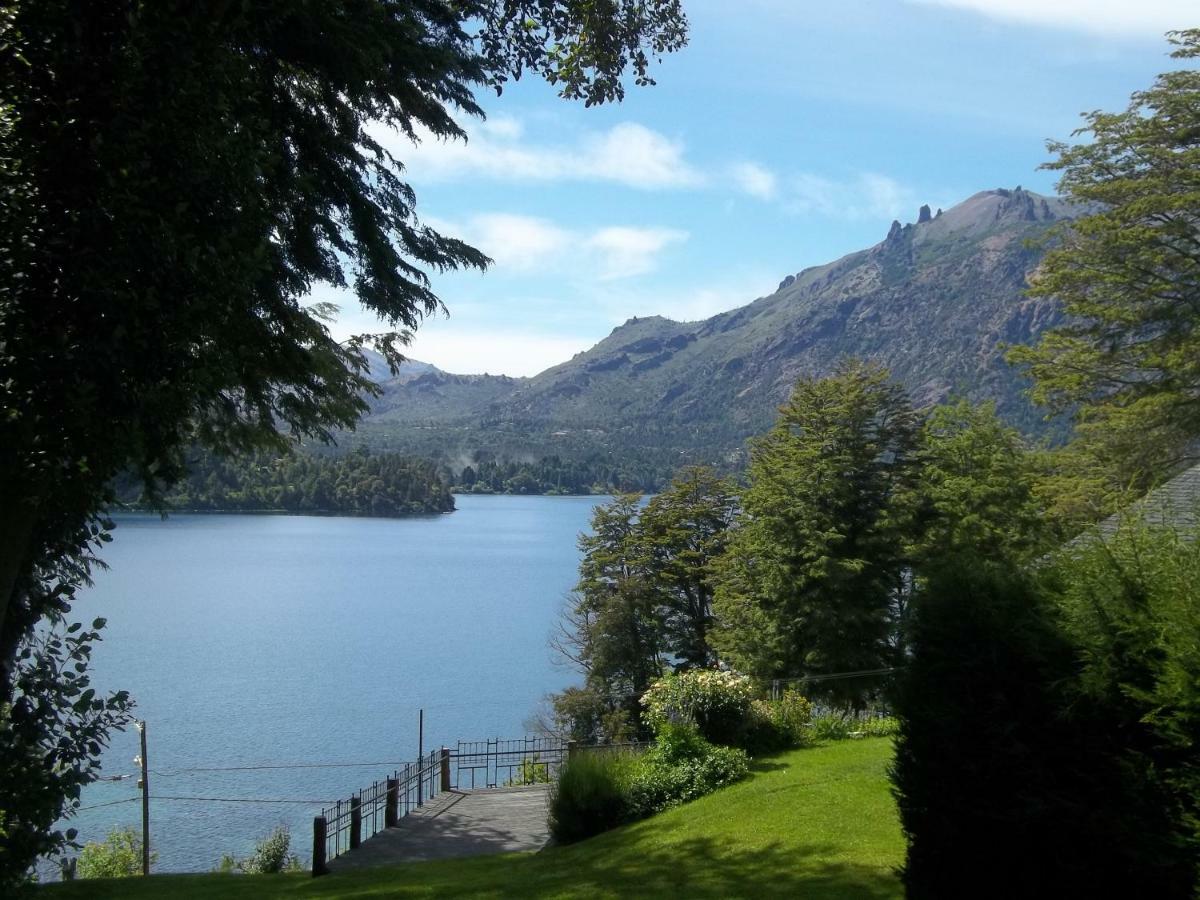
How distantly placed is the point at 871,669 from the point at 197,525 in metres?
125

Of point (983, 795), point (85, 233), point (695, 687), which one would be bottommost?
point (695, 687)

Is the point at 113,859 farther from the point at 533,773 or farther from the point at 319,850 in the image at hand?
the point at 319,850

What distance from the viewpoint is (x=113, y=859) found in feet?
79.7

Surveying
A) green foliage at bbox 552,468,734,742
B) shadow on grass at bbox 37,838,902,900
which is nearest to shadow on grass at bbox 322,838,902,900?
shadow on grass at bbox 37,838,902,900

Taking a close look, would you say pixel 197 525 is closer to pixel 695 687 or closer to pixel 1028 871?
pixel 695 687

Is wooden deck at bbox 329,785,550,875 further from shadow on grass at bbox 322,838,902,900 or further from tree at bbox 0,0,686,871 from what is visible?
tree at bbox 0,0,686,871

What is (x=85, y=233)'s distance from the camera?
218 inches

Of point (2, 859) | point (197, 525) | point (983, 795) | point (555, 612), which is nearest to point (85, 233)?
point (2, 859)

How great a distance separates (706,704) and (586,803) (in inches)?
131

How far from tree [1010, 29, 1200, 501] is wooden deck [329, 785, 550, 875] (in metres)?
13.2

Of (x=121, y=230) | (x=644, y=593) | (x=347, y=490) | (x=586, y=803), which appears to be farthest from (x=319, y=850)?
(x=347, y=490)

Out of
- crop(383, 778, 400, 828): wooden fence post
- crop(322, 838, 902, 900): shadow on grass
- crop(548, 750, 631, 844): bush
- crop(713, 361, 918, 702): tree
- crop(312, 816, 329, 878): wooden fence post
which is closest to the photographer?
crop(322, 838, 902, 900): shadow on grass

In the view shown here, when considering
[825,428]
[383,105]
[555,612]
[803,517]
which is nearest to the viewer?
[383,105]

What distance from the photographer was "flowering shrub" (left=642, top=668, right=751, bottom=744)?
1481 cm
